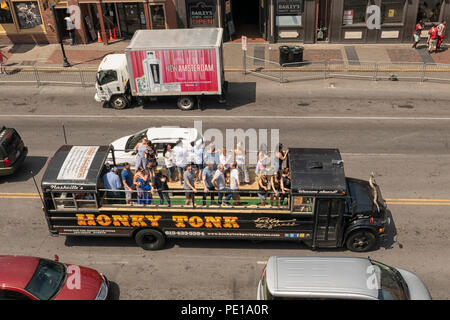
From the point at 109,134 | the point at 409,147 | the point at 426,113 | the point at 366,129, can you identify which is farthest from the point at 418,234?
the point at 109,134

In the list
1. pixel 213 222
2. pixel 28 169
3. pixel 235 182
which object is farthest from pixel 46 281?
pixel 28 169

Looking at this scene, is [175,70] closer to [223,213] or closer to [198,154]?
[198,154]

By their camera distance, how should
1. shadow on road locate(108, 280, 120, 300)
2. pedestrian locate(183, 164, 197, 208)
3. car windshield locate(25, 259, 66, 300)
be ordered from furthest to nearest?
pedestrian locate(183, 164, 197, 208) < shadow on road locate(108, 280, 120, 300) < car windshield locate(25, 259, 66, 300)

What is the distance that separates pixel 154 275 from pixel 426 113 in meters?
14.7

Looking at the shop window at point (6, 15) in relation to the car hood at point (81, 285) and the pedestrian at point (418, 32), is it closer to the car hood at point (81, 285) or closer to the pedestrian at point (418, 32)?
the car hood at point (81, 285)

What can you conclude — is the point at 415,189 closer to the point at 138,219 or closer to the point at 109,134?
the point at 138,219

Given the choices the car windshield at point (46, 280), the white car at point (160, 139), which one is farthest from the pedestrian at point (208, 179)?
the car windshield at point (46, 280)

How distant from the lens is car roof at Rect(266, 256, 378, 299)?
10484 millimetres

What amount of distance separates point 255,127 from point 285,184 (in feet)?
26.6

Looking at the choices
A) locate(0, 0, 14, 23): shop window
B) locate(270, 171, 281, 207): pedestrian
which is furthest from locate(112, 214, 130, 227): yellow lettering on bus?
locate(0, 0, 14, 23): shop window

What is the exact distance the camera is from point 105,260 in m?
13.9

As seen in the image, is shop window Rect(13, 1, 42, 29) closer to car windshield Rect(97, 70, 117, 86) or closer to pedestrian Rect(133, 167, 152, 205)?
car windshield Rect(97, 70, 117, 86)

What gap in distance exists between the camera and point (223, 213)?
13.3 metres

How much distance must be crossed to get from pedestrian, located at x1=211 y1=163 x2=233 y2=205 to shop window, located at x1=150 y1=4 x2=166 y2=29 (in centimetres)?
2007
